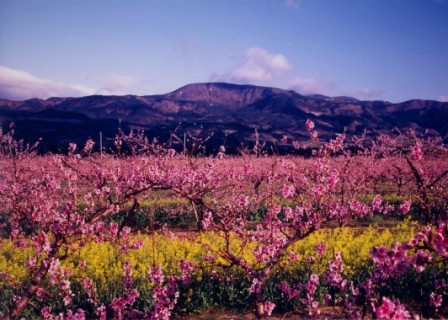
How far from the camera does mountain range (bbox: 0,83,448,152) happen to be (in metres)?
69.5

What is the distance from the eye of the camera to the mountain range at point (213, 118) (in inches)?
2734

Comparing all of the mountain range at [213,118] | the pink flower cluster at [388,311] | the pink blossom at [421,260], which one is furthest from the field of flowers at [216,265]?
the mountain range at [213,118]

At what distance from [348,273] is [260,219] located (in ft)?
22.3

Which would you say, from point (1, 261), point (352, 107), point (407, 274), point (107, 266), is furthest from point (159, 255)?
point (352, 107)

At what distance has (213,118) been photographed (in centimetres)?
9231

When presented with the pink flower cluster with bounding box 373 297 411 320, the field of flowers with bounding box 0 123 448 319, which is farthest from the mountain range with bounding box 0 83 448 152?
the pink flower cluster with bounding box 373 297 411 320

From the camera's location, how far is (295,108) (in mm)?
125688

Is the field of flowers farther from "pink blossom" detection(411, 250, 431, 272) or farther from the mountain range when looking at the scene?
Result: the mountain range

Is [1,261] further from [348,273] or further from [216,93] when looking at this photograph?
[216,93]

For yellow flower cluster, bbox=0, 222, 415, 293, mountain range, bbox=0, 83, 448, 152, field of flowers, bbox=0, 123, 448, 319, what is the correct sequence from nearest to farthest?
1. field of flowers, bbox=0, 123, 448, 319
2. yellow flower cluster, bbox=0, 222, 415, 293
3. mountain range, bbox=0, 83, 448, 152

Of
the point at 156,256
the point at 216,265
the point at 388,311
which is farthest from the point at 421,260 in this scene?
the point at 156,256

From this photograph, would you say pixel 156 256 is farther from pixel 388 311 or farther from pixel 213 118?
pixel 213 118

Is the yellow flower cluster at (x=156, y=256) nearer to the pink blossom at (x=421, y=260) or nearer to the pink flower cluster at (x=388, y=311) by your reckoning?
the pink flower cluster at (x=388, y=311)

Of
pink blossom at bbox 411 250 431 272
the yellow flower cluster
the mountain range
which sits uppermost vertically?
the mountain range
